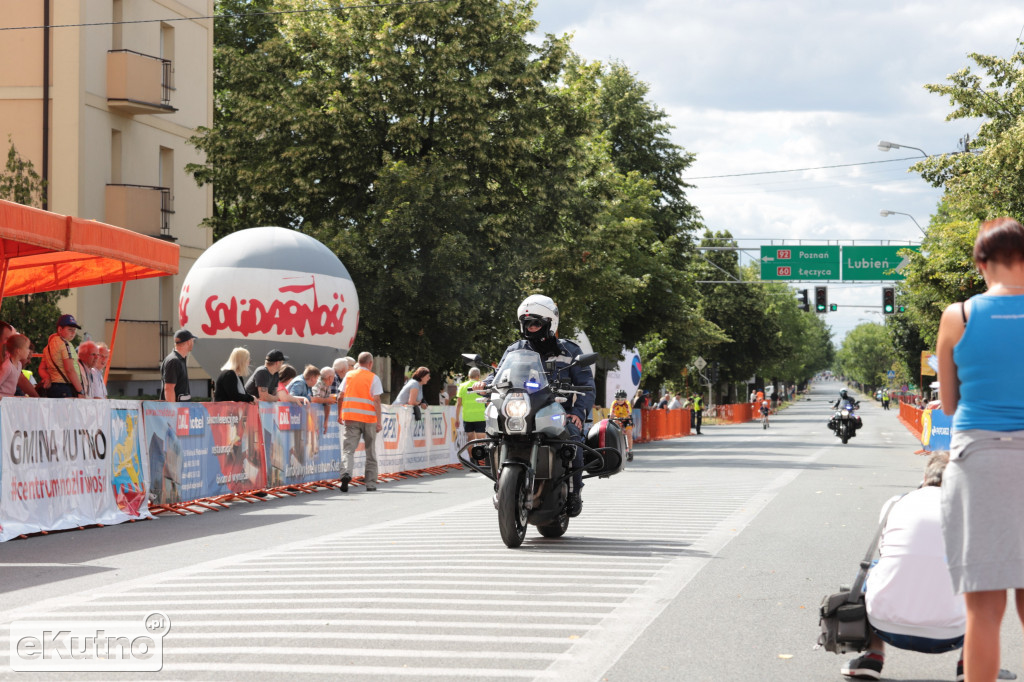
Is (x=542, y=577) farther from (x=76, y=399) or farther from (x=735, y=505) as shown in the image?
(x=735, y=505)

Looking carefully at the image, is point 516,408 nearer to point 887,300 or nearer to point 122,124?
point 122,124

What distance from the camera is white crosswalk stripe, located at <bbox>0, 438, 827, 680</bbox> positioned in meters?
6.23

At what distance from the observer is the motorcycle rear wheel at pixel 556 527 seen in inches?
447

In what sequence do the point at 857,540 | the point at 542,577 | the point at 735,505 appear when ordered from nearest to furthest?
the point at 542,577
the point at 857,540
the point at 735,505

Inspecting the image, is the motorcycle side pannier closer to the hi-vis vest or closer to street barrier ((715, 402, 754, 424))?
the hi-vis vest

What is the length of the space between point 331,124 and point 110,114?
23.3ft

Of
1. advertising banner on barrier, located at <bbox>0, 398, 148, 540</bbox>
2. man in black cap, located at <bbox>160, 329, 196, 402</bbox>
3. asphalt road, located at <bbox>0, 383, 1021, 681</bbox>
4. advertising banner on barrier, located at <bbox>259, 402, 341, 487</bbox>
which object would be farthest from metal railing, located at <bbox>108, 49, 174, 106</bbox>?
advertising banner on barrier, located at <bbox>0, 398, 148, 540</bbox>

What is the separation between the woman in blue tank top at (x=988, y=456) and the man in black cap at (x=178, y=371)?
12191 mm

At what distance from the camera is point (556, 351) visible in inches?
446

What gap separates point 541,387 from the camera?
35.3 feet

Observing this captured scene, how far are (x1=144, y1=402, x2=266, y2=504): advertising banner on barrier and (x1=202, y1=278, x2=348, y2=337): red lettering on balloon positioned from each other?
26.6 feet

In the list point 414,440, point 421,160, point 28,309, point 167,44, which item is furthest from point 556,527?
point 167,44

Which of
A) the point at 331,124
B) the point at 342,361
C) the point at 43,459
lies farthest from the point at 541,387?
the point at 331,124

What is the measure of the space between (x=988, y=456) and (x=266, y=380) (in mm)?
14425
